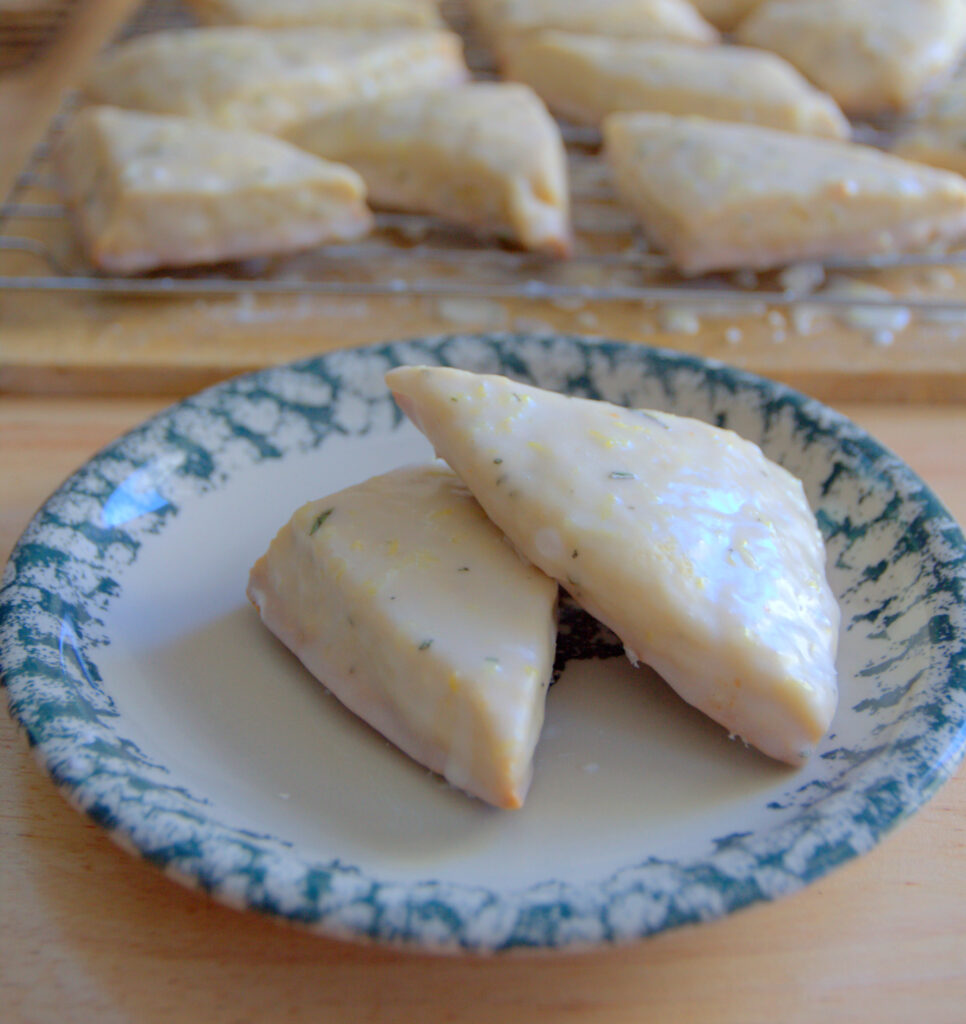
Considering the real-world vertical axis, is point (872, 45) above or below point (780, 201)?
above

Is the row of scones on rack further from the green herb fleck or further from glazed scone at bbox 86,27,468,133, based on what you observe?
the green herb fleck

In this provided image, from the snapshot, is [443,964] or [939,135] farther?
[939,135]

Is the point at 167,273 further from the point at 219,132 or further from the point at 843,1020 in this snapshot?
the point at 843,1020

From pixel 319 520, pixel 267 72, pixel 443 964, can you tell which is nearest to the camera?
pixel 443 964

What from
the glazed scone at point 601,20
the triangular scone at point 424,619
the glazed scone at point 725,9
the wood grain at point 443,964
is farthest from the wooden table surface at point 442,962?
the glazed scone at point 725,9

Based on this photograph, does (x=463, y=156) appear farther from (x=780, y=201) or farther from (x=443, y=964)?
(x=443, y=964)

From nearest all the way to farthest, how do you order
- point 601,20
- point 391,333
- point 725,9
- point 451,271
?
1. point 391,333
2. point 451,271
3. point 601,20
4. point 725,9

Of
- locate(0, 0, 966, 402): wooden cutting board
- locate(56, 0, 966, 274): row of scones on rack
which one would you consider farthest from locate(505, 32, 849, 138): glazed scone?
locate(0, 0, 966, 402): wooden cutting board

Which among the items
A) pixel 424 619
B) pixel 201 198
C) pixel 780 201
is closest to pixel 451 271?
pixel 201 198
